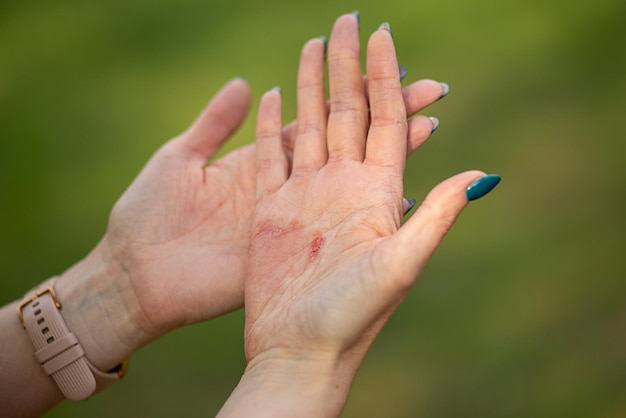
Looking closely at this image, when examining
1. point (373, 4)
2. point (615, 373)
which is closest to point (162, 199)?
point (615, 373)

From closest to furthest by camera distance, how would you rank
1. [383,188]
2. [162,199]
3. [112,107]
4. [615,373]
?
[383,188] → [162,199] → [615,373] → [112,107]

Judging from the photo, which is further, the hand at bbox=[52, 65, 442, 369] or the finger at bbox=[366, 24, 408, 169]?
the hand at bbox=[52, 65, 442, 369]

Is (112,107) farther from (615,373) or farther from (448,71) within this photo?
(615,373)

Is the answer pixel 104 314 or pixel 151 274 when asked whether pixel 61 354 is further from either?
pixel 151 274

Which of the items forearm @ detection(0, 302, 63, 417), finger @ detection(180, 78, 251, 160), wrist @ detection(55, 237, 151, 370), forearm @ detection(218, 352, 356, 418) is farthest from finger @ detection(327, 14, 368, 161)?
forearm @ detection(0, 302, 63, 417)

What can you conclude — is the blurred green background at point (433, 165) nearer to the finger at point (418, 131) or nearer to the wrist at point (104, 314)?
the wrist at point (104, 314)

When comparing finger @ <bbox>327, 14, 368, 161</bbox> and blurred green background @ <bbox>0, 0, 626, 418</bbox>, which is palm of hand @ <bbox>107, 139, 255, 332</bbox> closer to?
finger @ <bbox>327, 14, 368, 161</bbox>

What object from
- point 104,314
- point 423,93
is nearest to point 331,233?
point 423,93
